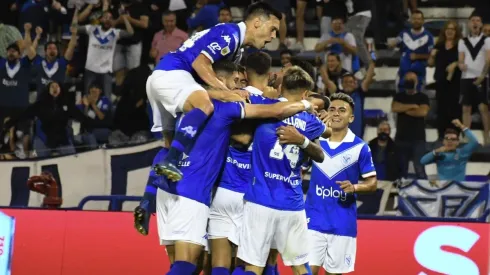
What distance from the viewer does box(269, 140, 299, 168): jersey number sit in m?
9.28

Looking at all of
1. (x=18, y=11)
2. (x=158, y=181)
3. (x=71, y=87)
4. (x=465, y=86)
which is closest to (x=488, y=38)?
(x=465, y=86)

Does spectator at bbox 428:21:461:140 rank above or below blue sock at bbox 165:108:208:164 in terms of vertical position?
below

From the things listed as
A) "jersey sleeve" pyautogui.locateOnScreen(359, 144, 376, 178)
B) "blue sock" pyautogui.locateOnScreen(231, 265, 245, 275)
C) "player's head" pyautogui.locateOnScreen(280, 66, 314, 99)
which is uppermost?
"player's head" pyautogui.locateOnScreen(280, 66, 314, 99)

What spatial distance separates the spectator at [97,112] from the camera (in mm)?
15526

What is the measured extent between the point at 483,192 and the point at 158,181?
209 inches

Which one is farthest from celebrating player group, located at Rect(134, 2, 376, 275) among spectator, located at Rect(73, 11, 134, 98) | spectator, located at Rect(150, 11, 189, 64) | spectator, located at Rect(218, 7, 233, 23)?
spectator, located at Rect(73, 11, 134, 98)

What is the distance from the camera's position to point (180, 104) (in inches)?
345

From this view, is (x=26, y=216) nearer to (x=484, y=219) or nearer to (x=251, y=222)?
(x=251, y=222)

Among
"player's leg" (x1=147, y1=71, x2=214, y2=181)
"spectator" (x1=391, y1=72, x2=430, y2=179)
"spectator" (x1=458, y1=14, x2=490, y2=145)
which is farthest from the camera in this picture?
"spectator" (x1=458, y1=14, x2=490, y2=145)

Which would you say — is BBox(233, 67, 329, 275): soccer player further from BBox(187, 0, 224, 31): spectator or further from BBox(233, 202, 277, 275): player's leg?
BBox(187, 0, 224, 31): spectator

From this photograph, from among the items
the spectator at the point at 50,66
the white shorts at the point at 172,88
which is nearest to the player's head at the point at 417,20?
the spectator at the point at 50,66

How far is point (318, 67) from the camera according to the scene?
54.9ft

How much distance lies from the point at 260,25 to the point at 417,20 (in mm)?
8007

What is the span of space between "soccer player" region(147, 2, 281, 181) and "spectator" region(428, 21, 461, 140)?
739 centimetres
